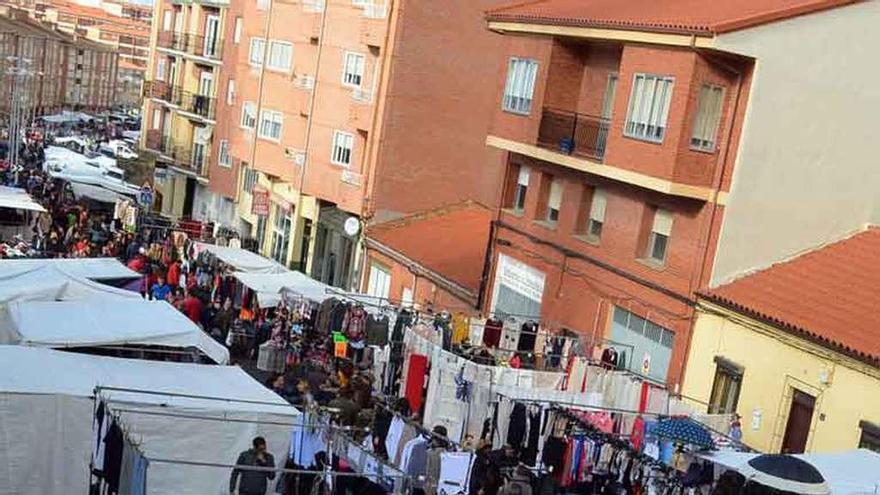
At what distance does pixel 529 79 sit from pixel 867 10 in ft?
29.9

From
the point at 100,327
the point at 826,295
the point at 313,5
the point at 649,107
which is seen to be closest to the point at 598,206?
the point at 649,107

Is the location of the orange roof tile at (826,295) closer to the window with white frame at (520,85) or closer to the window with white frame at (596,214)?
the window with white frame at (596,214)

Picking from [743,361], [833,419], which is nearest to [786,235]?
[743,361]

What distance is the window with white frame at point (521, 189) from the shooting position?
3142cm

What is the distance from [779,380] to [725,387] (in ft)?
5.56

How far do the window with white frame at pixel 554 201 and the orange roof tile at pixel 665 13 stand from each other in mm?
4123

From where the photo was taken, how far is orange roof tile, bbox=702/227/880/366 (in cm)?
2058

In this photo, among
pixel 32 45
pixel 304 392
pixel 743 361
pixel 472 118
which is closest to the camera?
pixel 304 392

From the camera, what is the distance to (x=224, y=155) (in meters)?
59.4

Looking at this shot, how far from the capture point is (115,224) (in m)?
43.9

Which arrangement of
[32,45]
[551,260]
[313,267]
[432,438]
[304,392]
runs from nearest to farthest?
[432,438] < [304,392] < [551,260] < [313,267] < [32,45]

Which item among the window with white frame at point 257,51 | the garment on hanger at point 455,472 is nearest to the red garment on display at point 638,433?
the garment on hanger at point 455,472

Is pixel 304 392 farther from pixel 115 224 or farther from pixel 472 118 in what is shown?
pixel 115 224

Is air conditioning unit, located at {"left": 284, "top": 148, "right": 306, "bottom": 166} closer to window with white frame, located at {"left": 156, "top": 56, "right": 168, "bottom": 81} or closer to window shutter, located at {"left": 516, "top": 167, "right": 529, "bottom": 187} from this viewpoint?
window shutter, located at {"left": 516, "top": 167, "right": 529, "bottom": 187}
